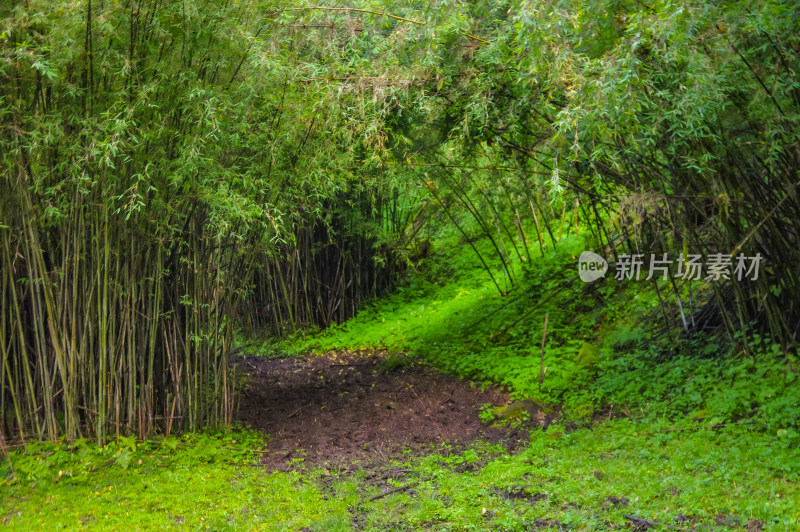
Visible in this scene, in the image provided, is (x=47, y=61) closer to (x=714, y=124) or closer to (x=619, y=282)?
(x=714, y=124)

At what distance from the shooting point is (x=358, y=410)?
5.30 meters

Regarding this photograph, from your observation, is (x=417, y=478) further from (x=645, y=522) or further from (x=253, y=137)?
(x=253, y=137)

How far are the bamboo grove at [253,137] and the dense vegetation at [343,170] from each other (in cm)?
2

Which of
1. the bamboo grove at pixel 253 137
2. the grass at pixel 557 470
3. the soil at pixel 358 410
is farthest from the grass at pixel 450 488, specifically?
the bamboo grove at pixel 253 137

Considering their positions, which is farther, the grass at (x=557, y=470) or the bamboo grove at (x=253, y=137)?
the bamboo grove at (x=253, y=137)

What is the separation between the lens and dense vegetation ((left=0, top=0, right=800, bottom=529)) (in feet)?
10.5

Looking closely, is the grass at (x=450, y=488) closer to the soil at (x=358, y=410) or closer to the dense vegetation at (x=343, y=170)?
the dense vegetation at (x=343, y=170)

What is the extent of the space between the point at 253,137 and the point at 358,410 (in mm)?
2467

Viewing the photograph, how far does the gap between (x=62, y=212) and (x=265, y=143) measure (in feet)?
4.14

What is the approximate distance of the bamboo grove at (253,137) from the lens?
319cm

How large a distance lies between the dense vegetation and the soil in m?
0.40
